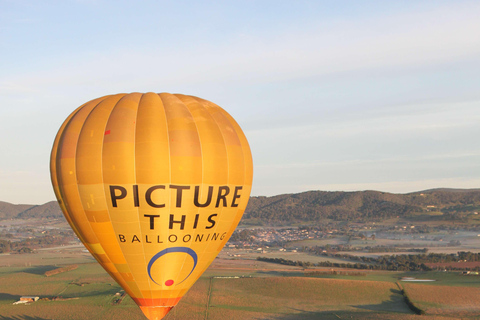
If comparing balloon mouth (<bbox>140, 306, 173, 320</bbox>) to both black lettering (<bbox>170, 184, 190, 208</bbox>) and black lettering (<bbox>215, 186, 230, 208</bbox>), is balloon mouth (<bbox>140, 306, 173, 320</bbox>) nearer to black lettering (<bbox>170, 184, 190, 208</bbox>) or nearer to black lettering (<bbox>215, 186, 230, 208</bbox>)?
black lettering (<bbox>170, 184, 190, 208</bbox>)

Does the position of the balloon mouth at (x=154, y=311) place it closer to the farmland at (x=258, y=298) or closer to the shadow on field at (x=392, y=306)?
the farmland at (x=258, y=298)

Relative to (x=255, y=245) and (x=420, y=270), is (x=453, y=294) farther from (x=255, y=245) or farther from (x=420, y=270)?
(x=255, y=245)

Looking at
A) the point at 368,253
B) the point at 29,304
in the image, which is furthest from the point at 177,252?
the point at 368,253

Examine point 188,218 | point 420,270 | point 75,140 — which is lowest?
point 420,270

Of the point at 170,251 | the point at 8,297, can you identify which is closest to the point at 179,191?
the point at 170,251

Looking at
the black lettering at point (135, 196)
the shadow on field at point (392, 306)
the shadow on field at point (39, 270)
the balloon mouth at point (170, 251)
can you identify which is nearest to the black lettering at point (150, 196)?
the black lettering at point (135, 196)

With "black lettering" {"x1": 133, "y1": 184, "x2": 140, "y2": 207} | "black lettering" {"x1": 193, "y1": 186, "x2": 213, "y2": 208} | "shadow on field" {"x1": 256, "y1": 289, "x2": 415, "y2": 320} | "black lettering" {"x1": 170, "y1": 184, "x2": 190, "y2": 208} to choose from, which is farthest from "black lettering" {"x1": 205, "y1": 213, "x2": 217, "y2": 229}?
"shadow on field" {"x1": 256, "y1": 289, "x2": 415, "y2": 320}
